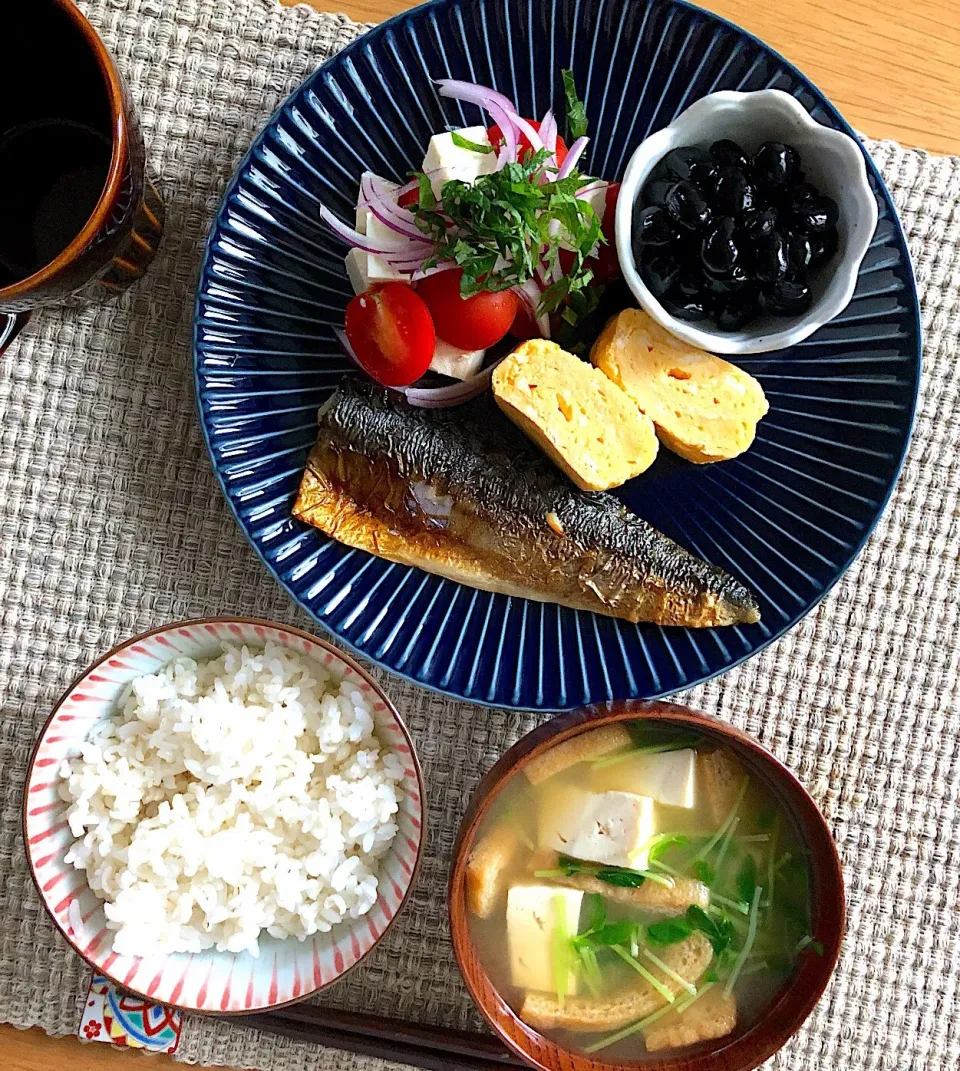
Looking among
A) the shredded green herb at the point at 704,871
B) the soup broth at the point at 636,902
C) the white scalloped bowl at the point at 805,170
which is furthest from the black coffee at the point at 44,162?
the shredded green herb at the point at 704,871

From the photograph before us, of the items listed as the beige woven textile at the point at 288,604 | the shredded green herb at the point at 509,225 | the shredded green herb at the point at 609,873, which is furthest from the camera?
the beige woven textile at the point at 288,604

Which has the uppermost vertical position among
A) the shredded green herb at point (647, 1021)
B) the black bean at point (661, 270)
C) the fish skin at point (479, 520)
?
the black bean at point (661, 270)

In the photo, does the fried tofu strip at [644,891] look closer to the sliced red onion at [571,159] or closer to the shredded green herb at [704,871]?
the shredded green herb at [704,871]


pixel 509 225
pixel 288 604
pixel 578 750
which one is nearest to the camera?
pixel 509 225

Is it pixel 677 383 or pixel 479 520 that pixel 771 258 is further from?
pixel 479 520

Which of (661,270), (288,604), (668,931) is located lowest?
(668,931)

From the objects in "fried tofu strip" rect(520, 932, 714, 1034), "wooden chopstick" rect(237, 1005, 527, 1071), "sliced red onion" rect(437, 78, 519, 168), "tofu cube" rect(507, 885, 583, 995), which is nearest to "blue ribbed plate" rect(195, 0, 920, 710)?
"sliced red onion" rect(437, 78, 519, 168)

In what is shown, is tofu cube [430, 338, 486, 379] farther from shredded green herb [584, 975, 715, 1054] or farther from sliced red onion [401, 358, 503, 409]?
shredded green herb [584, 975, 715, 1054]

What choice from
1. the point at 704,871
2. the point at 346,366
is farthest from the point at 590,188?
the point at 704,871
